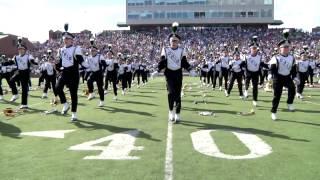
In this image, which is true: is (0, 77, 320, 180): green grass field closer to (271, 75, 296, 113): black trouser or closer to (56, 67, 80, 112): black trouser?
(271, 75, 296, 113): black trouser

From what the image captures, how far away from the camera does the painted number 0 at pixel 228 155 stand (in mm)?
8375

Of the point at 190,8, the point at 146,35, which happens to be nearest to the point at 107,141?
the point at 146,35

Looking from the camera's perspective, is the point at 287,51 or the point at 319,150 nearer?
the point at 319,150

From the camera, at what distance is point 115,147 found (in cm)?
908

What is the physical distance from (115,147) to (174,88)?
448cm

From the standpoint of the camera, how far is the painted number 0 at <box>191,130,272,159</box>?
838cm

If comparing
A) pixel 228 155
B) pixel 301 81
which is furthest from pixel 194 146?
pixel 301 81

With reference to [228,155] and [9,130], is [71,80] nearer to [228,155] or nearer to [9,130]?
[9,130]

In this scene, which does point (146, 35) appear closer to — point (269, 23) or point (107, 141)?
point (269, 23)

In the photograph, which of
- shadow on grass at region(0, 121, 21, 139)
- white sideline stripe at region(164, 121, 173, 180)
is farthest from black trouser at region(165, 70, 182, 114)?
shadow on grass at region(0, 121, 21, 139)

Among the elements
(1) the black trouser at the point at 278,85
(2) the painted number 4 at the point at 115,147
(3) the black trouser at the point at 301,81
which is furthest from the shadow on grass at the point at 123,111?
(3) the black trouser at the point at 301,81

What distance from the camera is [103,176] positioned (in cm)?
691

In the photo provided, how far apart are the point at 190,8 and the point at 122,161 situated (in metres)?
95.9

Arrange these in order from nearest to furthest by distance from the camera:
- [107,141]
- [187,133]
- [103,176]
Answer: [103,176]
[107,141]
[187,133]
